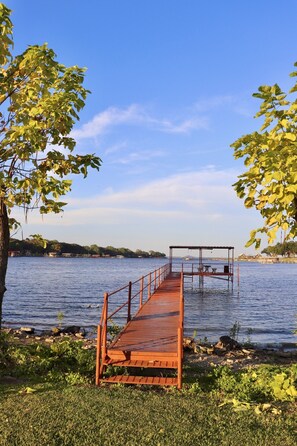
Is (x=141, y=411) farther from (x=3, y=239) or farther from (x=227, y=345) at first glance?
(x=227, y=345)

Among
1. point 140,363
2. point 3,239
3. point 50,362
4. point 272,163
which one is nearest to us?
point 272,163

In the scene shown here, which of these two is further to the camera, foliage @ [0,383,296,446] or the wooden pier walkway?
the wooden pier walkway

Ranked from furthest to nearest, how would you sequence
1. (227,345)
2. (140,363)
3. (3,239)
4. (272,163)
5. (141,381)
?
(227,345), (3,239), (140,363), (141,381), (272,163)

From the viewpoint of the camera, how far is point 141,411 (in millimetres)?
6500

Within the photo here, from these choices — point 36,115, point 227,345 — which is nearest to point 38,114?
point 36,115

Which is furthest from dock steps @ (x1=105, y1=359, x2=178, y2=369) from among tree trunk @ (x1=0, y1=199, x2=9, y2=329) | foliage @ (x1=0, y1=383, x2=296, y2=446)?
tree trunk @ (x1=0, y1=199, x2=9, y2=329)

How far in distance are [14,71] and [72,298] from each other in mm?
40076

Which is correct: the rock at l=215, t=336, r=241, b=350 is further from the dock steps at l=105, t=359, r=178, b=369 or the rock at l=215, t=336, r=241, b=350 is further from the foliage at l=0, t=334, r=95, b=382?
the dock steps at l=105, t=359, r=178, b=369

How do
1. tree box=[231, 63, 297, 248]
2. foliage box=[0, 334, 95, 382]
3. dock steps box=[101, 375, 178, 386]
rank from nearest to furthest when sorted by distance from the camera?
1. tree box=[231, 63, 297, 248]
2. dock steps box=[101, 375, 178, 386]
3. foliage box=[0, 334, 95, 382]

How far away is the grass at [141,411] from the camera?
5539mm

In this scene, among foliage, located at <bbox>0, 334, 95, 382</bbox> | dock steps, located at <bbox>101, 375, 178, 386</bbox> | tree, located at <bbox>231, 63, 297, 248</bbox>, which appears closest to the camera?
tree, located at <bbox>231, 63, 297, 248</bbox>

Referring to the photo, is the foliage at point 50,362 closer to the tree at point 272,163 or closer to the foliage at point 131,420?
the foliage at point 131,420

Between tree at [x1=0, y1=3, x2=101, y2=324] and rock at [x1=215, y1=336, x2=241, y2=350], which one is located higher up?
tree at [x1=0, y1=3, x2=101, y2=324]

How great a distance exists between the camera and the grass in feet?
18.2
